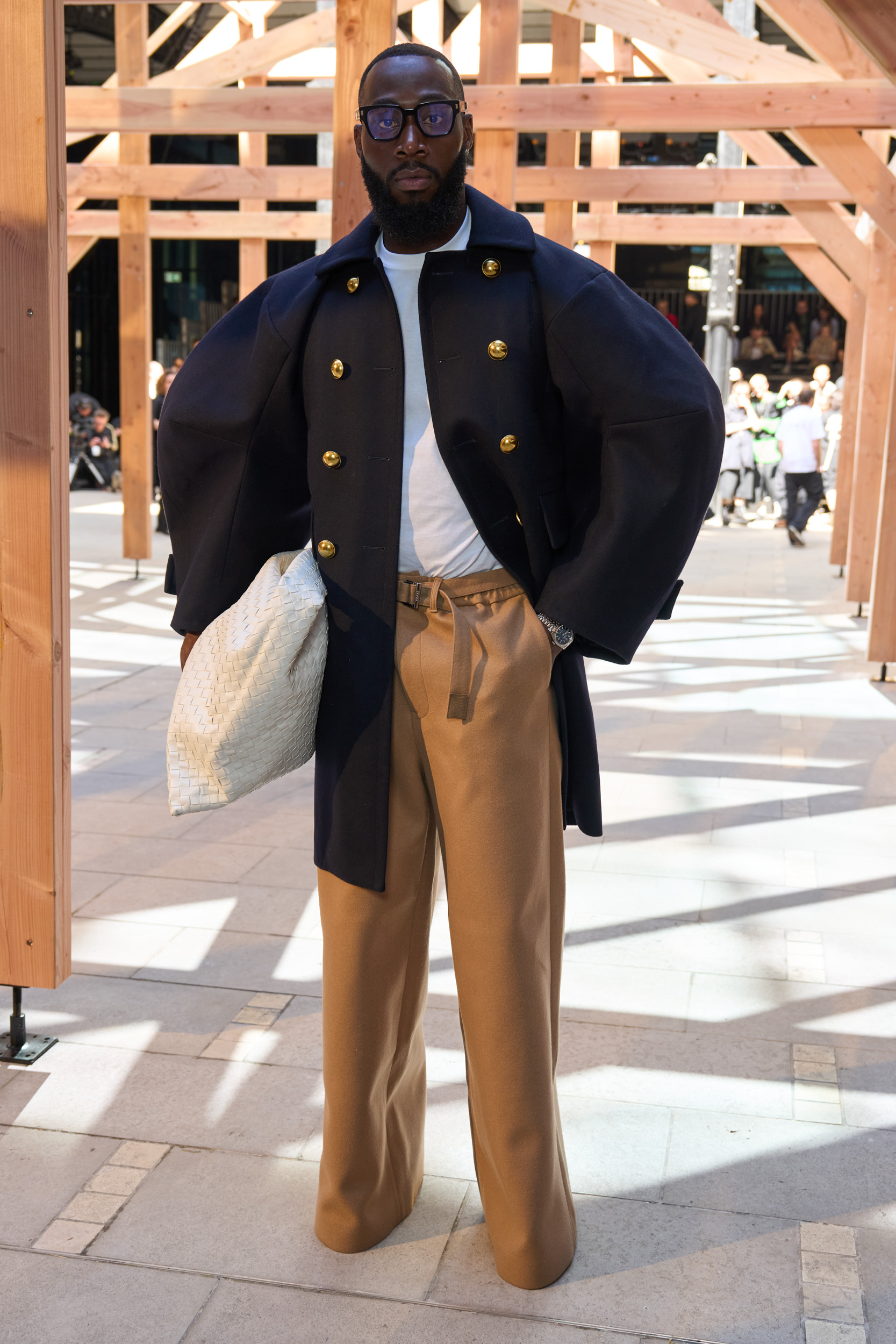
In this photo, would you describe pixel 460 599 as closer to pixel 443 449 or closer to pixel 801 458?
pixel 443 449

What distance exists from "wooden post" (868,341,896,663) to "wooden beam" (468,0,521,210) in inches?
86.9

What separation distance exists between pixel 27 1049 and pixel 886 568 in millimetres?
4998

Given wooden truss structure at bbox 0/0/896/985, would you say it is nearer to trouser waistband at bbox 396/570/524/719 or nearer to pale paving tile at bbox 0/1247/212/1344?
pale paving tile at bbox 0/1247/212/1344

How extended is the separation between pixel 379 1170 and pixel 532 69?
40.7 ft

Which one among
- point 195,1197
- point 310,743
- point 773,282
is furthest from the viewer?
point 773,282

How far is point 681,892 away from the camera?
3.85 m

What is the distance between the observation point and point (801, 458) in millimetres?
12227

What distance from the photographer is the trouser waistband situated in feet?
6.38

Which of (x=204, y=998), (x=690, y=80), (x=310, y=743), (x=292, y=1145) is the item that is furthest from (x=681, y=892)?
(x=690, y=80)

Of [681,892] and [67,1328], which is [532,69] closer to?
[681,892]

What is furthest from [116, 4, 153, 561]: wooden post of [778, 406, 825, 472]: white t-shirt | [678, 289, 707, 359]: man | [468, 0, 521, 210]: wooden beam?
[678, 289, 707, 359]: man

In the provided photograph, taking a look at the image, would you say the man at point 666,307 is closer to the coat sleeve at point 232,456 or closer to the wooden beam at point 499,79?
the wooden beam at point 499,79

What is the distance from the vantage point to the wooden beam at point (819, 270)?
11.2 m

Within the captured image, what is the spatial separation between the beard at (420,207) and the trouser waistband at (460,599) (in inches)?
19.0
